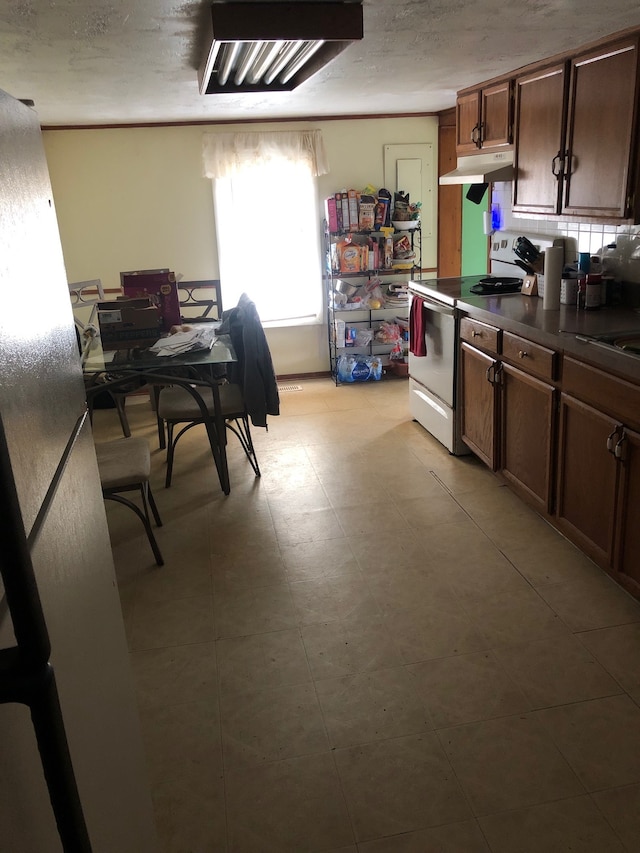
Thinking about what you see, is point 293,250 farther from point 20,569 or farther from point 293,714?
point 20,569

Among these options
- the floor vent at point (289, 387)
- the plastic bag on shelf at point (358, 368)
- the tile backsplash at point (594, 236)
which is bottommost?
the floor vent at point (289, 387)

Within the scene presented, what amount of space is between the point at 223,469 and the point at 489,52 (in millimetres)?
2379

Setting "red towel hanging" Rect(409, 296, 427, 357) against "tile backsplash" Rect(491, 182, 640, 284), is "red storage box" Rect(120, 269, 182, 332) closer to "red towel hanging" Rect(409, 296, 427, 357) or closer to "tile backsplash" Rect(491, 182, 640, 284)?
"red towel hanging" Rect(409, 296, 427, 357)

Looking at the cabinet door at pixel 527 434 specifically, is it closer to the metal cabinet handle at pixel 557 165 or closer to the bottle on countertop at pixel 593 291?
the bottle on countertop at pixel 593 291

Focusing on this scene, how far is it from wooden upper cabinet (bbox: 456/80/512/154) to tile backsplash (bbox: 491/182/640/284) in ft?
1.25

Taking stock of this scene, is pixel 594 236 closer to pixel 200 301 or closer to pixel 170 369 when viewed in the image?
pixel 170 369

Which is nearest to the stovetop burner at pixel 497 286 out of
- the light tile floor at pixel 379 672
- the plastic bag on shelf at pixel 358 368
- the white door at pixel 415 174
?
the light tile floor at pixel 379 672

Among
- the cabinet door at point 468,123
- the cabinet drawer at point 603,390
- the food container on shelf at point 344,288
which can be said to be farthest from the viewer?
the food container on shelf at point 344,288

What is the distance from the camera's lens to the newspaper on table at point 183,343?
11.8 feet

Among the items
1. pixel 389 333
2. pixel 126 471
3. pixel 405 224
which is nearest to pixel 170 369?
pixel 126 471

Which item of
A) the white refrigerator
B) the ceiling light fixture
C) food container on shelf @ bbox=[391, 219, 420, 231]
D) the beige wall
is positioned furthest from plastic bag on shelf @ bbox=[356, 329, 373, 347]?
the white refrigerator

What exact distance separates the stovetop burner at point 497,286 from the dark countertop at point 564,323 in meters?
0.10

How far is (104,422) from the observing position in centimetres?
507

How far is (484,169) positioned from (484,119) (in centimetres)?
33
